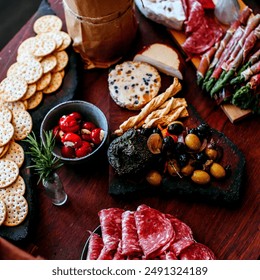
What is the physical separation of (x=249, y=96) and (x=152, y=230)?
71 centimetres

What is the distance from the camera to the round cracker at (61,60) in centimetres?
234

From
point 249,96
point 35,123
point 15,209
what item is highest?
point 249,96

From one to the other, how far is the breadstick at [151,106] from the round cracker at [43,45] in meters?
0.52

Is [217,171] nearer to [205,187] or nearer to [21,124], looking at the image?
[205,187]

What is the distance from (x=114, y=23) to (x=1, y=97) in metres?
0.59

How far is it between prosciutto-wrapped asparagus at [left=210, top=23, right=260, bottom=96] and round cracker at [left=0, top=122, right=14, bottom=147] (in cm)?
86

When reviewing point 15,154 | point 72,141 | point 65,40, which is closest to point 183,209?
point 72,141

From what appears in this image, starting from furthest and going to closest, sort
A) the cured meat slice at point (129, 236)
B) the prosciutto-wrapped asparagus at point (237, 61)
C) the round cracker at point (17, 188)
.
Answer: the prosciutto-wrapped asparagus at point (237, 61), the round cracker at point (17, 188), the cured meat slice at point (129, 236)

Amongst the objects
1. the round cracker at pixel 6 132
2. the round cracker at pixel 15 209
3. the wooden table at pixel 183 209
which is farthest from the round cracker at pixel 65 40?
the round cracker at pixel 15 209

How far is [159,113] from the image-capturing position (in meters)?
2.16

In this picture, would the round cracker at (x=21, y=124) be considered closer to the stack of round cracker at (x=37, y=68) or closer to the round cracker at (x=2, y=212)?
the stack of round cracker at (x=37, y=68)

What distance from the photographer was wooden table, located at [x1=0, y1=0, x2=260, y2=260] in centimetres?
194

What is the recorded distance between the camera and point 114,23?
220 centimetres
